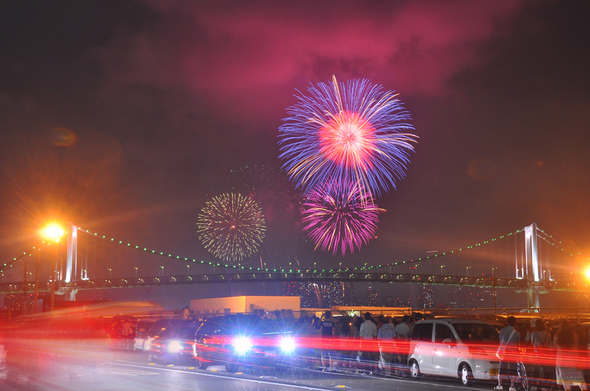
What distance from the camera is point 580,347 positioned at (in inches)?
464

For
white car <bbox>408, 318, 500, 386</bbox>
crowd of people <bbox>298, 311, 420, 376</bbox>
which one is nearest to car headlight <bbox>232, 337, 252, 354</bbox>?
crowd of people <bbox>298, 311, 420, 376</bbox>

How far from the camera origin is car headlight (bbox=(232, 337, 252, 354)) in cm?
1805

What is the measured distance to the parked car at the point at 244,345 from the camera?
1802 centimetres

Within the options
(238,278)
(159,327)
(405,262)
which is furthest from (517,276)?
(159,327)

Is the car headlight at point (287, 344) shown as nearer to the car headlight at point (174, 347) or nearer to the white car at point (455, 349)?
the car headlight at point (174, 347)

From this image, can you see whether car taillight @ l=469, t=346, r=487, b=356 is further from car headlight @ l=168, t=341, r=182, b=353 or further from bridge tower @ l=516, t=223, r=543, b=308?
bridge tower @ l=516, t=223, r=543, b=308

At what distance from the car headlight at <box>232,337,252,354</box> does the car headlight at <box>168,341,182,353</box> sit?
3.47m

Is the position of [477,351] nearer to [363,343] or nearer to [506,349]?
[506,349]

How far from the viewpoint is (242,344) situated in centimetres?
1814

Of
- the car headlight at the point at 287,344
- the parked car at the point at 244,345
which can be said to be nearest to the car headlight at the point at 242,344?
the parked car at the point at 244,345

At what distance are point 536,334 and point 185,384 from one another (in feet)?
28.5

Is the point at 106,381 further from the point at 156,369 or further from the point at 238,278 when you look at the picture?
the point at 238,278

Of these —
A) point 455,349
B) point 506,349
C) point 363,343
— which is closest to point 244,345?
point 363,343

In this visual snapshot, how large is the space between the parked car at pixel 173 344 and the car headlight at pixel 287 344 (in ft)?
11.2
